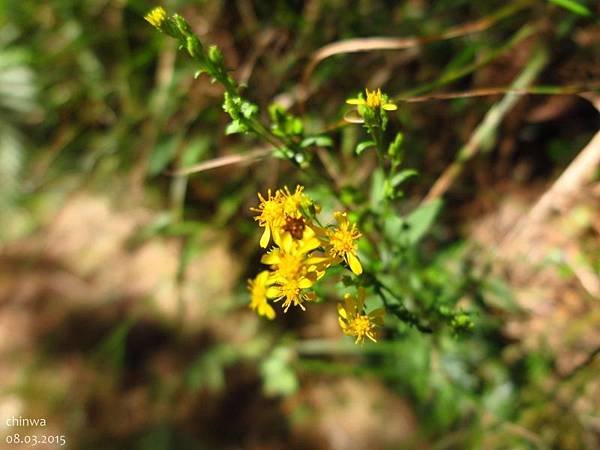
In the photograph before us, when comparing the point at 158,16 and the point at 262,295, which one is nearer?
the point at 158,16

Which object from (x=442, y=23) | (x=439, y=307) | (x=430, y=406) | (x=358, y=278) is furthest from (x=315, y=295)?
(x=442, y=23)

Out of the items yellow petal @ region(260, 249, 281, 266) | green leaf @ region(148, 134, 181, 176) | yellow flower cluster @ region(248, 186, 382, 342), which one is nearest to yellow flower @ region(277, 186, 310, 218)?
yellow flower cluster @ region(248, 186, 382, 342)

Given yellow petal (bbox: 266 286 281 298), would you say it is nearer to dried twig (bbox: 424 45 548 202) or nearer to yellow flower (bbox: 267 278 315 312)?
yellow flower (bbox: 267 278 315 312)

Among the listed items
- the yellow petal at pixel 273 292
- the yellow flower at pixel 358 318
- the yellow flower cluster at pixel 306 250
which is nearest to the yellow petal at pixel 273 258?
the yellow flower cluster at pixel 306 250

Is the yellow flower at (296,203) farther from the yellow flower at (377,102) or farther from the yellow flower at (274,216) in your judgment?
the yellow flower at (377,102)

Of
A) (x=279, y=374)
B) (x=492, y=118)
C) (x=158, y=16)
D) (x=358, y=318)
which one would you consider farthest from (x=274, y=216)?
A: (x=279, y=374)

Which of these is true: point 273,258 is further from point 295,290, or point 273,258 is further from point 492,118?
point 492,118
